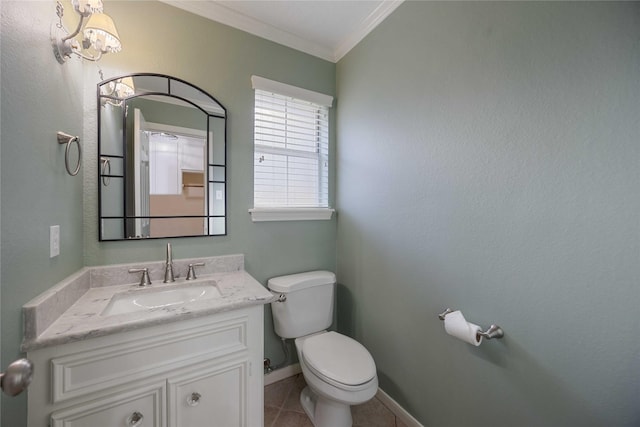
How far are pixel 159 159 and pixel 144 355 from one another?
3.38 feet

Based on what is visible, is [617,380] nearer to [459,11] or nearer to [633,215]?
[633,215]

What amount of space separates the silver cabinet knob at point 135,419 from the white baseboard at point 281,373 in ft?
3.13

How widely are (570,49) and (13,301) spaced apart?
1.94 meters

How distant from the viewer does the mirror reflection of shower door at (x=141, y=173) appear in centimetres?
138

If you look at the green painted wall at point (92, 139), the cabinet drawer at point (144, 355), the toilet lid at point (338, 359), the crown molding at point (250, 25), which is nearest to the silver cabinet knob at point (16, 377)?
the green painted wall at point (92, 139)

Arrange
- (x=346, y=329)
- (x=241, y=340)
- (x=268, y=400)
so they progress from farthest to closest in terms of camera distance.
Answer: (x=346, y=329), (x=268, y=400), (x=241, y=340)

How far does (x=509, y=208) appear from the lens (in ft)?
3.28

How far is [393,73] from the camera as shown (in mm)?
1528

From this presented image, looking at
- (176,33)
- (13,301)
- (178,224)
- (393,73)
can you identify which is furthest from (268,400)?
(176,33)

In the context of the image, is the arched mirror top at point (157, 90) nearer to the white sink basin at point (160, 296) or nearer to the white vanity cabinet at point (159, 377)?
the white sink basin at point (160, 296)

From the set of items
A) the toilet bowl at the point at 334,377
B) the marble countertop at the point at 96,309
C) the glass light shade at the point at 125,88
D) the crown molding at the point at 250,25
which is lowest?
the toilet bowl at the point at 334,377

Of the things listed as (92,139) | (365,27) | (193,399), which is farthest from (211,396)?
(365,27)

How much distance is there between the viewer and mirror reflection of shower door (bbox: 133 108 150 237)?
1.38 m

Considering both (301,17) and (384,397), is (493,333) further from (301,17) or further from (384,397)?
(301,17)
